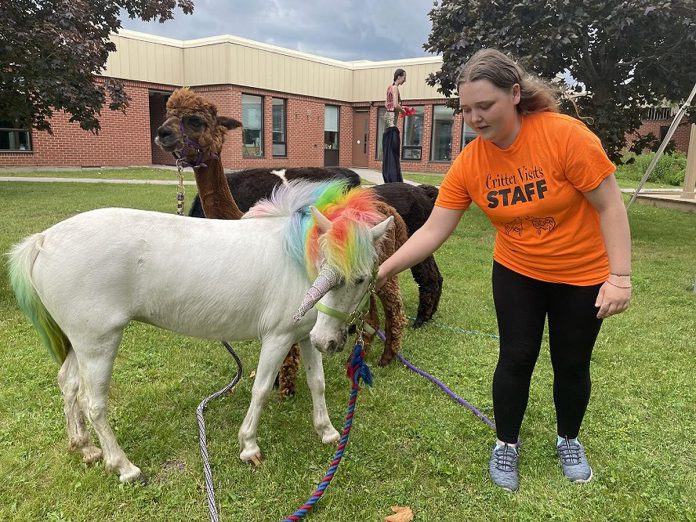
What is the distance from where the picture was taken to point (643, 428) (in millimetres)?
3246

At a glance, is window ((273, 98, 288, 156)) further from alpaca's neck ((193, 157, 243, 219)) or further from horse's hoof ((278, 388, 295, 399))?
horse's hoof ((278, 388, 295, 399))

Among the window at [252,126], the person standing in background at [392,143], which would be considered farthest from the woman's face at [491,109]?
the window at [252,126]

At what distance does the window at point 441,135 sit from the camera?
2336cm

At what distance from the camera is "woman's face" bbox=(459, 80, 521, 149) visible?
2.17 m

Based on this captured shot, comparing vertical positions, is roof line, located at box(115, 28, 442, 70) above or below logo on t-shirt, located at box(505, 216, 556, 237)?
above

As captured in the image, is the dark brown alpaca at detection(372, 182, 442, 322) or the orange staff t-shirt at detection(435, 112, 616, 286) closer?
the orange staff t-shirt at detection(435, 112, 616, 286)

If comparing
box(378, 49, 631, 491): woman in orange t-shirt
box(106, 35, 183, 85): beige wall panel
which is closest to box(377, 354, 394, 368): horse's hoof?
box(378, 49, 631, 491): woman in orange t-shirt

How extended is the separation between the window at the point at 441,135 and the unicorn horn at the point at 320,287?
72.5 ft

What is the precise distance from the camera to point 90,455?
9.12ft

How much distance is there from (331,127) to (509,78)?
24.0m

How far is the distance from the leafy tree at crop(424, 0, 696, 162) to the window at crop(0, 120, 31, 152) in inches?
597

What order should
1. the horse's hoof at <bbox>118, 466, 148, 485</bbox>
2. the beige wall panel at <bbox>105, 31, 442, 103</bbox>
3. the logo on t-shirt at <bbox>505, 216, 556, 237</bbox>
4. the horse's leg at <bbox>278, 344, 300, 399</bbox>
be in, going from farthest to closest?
1. the beige wall panel at <bbox>105, 31, 442, 103</bbox>
2. the horse's leg at <bbox>278, 344, 300, 399</bbox>
3. the horse's hoof at <bbox>118, 466, 148, 485</bbox>
4. the logo on t-shirt at <bbox>505, 216, 556, 237</bbox>

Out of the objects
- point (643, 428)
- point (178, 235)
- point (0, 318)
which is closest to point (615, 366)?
point (643, 428)

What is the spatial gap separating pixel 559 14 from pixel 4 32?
7.43 metres
